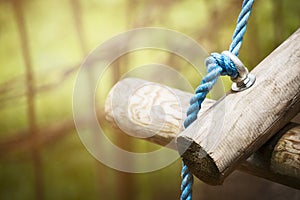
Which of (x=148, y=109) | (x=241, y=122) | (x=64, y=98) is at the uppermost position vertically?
(x=241, y=122)

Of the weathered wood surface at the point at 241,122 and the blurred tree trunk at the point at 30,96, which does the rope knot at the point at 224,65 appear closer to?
the weathered wood surface at the point at 241,122

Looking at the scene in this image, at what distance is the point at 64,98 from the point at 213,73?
1430 mm

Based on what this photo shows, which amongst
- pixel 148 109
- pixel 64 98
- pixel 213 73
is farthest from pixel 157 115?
pixel 64 98

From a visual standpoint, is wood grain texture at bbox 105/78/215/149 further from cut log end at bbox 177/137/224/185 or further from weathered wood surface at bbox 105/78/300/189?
cut log end at bbox 177/137/224/185

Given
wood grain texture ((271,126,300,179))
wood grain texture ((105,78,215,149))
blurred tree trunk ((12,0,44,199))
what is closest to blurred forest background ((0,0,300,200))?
blurred tree trunk ((12,0,44,199))

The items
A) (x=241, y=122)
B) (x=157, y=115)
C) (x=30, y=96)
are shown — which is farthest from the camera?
(x=30, y=96)

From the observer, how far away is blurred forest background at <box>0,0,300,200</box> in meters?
2.09

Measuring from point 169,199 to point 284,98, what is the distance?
1.47 meters

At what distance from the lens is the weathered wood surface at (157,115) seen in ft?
2.86

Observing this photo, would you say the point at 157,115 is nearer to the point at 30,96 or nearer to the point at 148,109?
the point at 148,109

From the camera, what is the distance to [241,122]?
29.1 inches

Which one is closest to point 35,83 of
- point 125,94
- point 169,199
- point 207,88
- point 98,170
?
point 98,170

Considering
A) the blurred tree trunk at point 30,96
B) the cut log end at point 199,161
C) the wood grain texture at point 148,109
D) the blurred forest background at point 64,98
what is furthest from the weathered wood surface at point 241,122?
the blurred tree trunk at point 30,96

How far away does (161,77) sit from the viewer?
6.86ft
